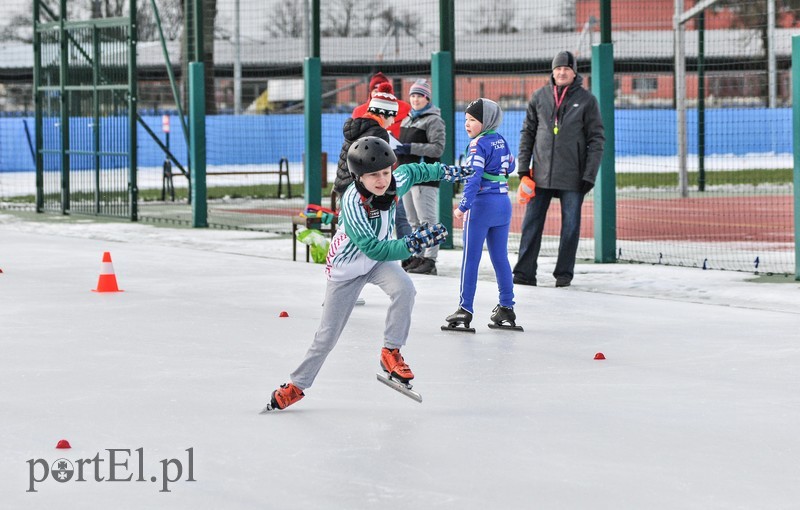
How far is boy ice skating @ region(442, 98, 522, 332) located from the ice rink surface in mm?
188

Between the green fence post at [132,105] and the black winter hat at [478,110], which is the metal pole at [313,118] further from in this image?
the black winter hat at [478,110]

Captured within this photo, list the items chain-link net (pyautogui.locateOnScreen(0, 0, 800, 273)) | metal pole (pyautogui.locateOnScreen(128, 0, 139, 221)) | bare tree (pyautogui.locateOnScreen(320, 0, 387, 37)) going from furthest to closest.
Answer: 1. bare tree (pyautogui.locateOnScreen(320, 0, 387, 37))
2. metal pole (pyautogui.locateOnScreen(128, 0, 139, 221))
3. chain-link net (pyautogui.locateOnScreen(0, 0, 800, 273))

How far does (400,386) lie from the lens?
23.7ft

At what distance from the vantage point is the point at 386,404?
7.18 metres

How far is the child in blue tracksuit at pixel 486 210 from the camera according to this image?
9.65 meters

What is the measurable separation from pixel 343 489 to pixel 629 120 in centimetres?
3258

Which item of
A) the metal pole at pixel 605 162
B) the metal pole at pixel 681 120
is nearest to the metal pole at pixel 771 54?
the metal pole at pixel 681 120

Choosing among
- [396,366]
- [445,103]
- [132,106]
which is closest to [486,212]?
[396,366]

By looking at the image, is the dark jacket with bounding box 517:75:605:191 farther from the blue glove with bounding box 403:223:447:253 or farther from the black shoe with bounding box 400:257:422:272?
the blue glove with bounding box 403:223:447:253

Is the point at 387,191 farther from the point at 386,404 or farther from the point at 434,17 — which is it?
the point at 434,17

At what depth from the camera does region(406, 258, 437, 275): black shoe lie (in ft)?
43.0

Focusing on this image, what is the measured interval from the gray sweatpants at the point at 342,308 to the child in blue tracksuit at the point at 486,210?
2516 millimetres

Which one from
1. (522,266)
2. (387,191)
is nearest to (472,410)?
(387,191)

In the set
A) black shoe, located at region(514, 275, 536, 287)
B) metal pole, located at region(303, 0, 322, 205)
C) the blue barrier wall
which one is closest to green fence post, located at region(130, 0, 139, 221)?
metal pole, located at region(303, 0, 322, 205)
